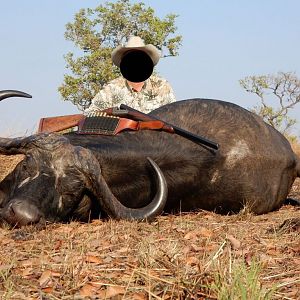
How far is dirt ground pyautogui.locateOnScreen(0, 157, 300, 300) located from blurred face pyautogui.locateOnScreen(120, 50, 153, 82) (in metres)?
3.53

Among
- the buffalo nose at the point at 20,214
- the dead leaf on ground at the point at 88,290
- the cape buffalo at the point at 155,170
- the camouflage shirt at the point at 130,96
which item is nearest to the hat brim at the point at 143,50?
the camouflage shirt at the point at 130,96

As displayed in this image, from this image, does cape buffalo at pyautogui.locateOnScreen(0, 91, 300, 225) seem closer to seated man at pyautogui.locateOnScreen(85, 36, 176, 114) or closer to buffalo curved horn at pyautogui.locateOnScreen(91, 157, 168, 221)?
buffalo curved horn at pyautogui.locateOnScreen(91, 157, 168, 221)

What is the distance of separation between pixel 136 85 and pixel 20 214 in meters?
4.10

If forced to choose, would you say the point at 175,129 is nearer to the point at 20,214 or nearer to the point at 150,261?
the point at 20,214

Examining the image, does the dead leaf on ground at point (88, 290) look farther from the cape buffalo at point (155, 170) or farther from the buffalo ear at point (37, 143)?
the buffalo ear at point (37, 143)

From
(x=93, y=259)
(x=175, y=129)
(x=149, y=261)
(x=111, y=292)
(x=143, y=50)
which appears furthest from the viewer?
(x=143, y=50)

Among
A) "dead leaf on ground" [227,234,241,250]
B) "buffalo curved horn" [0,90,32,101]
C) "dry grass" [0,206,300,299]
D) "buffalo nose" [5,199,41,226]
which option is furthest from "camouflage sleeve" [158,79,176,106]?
"dead leaf on ground" [227,234,241,250]

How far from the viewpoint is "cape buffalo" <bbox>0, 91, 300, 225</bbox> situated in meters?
4.98

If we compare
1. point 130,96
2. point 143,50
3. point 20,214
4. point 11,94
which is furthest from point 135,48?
point 20,214

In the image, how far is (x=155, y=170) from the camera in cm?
545

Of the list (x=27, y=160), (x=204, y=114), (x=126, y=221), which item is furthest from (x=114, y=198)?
(x=204, y=114)

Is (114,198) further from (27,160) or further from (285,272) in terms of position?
(285,272)

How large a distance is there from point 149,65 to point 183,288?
238 inches

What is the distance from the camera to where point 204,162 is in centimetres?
605
